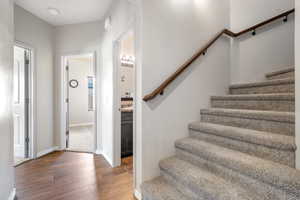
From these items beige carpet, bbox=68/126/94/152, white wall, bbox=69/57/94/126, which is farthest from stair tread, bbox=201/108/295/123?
white wall, bbox=69/57/94/126

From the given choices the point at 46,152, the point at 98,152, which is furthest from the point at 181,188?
the point at 46,152

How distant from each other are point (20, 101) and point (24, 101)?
4.3 inches

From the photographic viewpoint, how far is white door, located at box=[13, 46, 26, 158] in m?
2.95

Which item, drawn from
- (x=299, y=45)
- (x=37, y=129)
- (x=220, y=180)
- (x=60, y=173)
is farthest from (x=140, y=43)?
(x=37, y=129)

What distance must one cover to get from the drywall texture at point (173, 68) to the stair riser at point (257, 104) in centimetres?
21

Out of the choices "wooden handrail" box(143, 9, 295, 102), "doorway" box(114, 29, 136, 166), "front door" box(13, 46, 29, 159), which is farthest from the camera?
"front door" box(13, 46, 29, 159)

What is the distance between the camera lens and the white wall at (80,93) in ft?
20.0

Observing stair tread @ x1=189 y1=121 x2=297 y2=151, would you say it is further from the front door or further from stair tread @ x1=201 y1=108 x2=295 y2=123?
the front door

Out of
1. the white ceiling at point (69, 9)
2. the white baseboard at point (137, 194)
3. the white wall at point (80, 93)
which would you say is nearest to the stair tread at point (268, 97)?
the white baseboard at point (137, 194)

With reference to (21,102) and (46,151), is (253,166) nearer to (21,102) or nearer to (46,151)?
(46,151)

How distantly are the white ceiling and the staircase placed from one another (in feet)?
8.30

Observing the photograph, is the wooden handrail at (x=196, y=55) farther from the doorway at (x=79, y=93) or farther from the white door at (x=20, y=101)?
the doorway at (x=79, y=93)

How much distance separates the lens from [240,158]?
1.25 meters

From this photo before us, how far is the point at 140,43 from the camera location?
1.69m
